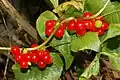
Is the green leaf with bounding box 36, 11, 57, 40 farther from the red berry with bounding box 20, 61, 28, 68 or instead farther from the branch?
the branch

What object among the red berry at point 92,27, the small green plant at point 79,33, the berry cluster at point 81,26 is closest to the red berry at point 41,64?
the small green plant at point 79,33

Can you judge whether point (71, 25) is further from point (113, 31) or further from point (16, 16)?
point (16, 16)

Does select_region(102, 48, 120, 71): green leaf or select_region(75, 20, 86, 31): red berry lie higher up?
select_region(75, 20, 86, 31): red berry

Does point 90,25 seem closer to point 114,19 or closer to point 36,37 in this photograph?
point 114,19

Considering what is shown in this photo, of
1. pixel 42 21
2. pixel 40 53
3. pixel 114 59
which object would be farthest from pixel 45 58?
pixel 114 59

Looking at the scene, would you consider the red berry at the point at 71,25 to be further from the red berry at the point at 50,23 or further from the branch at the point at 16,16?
the branch at the point at 16,16

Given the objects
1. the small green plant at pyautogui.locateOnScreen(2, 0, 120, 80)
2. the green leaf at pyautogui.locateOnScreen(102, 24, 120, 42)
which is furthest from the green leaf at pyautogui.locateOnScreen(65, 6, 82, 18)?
the green leaf at pyautogui.locateOnScreen(102, 24, 120, 42)
